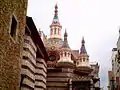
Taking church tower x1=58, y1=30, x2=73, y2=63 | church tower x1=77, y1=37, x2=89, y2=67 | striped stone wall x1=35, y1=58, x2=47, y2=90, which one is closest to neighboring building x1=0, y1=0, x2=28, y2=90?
striped stone wall x1=35, y1=58, x2=47, y2=90

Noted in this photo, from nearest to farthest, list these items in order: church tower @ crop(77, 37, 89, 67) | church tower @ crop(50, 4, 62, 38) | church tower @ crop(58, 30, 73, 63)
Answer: church tower @ crop(58, 30, 73, 63) → church tower @ crop(77, 37, 89, 67) → church tower @ crop(50, 4, 62, 38)

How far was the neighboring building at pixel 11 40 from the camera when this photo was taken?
26.2 feet

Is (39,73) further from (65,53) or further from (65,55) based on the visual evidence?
(65,53)

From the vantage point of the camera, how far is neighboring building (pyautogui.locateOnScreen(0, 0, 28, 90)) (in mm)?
7979

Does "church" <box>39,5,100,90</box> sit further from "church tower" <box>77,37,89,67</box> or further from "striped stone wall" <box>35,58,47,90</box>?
"striped stone wall" <box>35,58,47,90</box>

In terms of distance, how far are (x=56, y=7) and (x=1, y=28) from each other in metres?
45.5

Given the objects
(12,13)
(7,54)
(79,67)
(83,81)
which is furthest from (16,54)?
(79,67)

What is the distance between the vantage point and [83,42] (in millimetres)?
43188

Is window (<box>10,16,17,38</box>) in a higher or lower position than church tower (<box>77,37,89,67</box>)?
lower

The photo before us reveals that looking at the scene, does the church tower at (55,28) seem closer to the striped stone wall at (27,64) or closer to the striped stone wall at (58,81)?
the striped stone wall at (58,81)

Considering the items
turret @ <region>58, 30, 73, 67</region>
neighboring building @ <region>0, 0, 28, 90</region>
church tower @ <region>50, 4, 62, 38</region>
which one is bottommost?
neighboring building @ <region>0, 0, 28, 90</region>

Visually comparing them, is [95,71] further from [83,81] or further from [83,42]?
[83,81]

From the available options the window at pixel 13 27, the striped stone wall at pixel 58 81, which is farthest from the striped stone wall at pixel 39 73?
the striped stone wall at pixel 58 81

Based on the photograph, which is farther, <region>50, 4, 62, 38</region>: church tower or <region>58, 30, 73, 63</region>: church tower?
<region>50, 4, 62, 38</region>: church tower
